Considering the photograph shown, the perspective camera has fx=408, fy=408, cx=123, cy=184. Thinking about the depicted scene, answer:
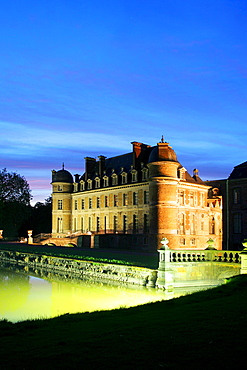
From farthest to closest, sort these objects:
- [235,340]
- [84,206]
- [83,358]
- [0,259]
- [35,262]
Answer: [84,206] < [0,259] < [35,262] < [235,340] < [83,358]

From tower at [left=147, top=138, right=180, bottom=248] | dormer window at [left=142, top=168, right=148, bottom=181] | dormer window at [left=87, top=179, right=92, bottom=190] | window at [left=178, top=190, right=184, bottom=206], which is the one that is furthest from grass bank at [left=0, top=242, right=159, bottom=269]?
dormer window at [left=87, top=179, right=92, bottom=190]

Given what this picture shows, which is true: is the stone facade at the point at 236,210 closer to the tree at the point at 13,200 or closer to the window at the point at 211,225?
the window at the point at 211,225

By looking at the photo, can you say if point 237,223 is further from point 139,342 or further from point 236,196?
point 139,342

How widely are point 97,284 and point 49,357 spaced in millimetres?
17084

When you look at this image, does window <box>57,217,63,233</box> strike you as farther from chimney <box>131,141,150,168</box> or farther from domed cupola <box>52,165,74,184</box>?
chimney <box>131,141,150,168</box>

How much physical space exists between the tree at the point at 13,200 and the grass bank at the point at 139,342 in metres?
50.8

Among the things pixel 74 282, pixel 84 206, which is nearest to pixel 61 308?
pixel 74 282

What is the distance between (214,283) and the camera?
784 inches

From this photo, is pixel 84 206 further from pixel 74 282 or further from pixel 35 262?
pixel 74 282

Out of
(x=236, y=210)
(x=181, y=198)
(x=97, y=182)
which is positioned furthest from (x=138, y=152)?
(x=236, y=210)

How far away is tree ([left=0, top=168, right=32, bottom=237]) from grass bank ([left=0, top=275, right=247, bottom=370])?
50808mm

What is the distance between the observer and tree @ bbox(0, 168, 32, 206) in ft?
195

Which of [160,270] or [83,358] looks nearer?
[83,358]

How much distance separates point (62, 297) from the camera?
18.9m
